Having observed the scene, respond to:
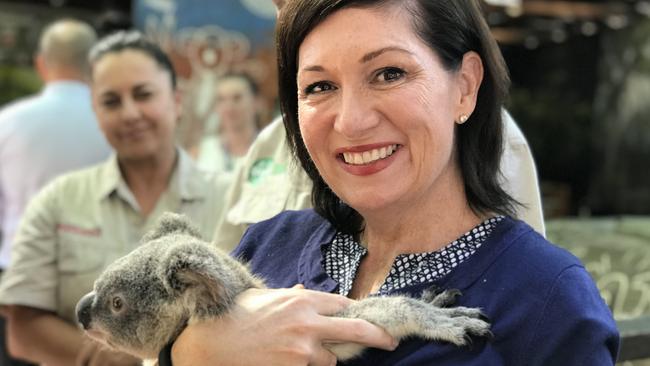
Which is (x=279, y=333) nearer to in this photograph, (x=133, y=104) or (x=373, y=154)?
(x=373, y=154)

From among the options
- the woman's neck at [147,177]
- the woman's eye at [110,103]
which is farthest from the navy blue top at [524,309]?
the woman's eye at [110,103]

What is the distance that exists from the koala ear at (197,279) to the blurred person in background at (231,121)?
9.15 ft

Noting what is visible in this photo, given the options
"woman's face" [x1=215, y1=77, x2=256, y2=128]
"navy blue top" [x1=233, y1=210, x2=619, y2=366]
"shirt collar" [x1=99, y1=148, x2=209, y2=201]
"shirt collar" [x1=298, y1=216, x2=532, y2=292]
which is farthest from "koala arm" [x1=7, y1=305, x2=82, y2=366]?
"woman's face" [x1=215, y1=77, x2=256, y2=128]

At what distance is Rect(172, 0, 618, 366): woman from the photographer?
1283 mm

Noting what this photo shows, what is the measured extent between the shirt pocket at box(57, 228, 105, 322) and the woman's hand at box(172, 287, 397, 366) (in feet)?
4.60

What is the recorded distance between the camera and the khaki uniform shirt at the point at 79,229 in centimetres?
268

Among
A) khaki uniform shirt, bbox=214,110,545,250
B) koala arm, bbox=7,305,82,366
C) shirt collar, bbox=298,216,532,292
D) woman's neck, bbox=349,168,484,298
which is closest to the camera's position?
shirt collar, bbox=298,216,532,292

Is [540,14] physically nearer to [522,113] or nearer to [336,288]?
[522,113]

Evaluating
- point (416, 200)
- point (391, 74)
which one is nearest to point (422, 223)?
point (416, 200)

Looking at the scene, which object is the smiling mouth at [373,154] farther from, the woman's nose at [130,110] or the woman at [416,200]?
the woman's nose at [130,110]

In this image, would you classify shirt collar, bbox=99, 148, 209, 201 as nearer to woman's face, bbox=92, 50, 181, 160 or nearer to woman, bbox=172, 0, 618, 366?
woman's face, bbox=92, 50, 181, 160

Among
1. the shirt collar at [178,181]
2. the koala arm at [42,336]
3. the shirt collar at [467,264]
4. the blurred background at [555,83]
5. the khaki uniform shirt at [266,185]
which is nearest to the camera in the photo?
the shirt collar at [467,264]

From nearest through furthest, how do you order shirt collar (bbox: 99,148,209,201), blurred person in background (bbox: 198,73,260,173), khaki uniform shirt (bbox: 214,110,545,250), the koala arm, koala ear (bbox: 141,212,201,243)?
koala ear (bbox: 141,212,201,243) < khaki uniform shirt (bbox: 214,110,545,250) < the koala arm < shirt collar (bbox: 99,148,209,201) < blurred person in background (bbox: 198,73,260,173)

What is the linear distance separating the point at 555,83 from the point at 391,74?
8131 millimetres
